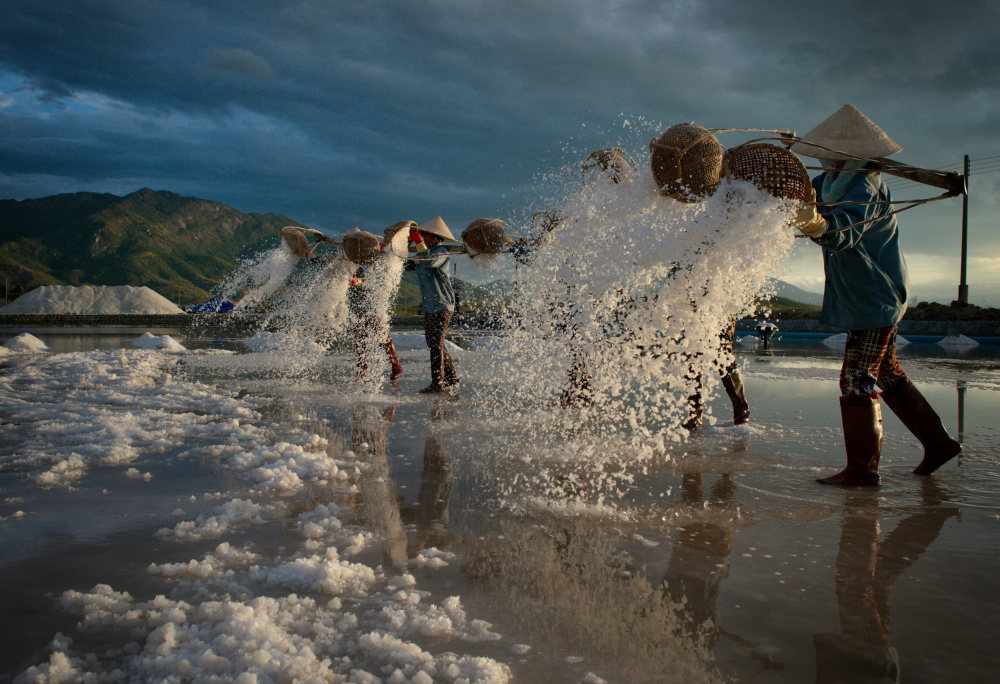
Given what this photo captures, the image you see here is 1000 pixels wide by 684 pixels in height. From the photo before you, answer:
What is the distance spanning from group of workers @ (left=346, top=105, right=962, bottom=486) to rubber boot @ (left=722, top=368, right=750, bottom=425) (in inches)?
54.2

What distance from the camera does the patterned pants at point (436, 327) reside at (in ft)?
23.6

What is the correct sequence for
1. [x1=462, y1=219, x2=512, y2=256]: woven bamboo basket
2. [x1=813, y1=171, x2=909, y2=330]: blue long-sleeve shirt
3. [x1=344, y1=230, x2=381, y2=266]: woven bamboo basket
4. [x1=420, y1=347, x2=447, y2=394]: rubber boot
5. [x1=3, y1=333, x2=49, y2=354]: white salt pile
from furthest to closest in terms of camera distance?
[x1=3, y1=333, x2=49, y2=354]: white salt pile, [x1=344, y1=230, x2=381, y2=266]: woven bamboo basket, [x1=420, y1=347, x2=447, y2=394]: rubber boot, [x1=462, y1=219, x2=512, y2=256]: woven bamboo basket, [x1=813, y1=171, x2=909, y2=330]: blue long-sleeve shirt

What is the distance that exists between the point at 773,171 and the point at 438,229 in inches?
194

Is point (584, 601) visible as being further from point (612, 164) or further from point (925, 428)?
point (612, 164)

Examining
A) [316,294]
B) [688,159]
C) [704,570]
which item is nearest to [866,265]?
[688,159]

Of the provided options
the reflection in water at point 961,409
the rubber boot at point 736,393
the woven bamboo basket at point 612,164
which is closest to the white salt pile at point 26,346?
the woven bamboo basket at point 612,164

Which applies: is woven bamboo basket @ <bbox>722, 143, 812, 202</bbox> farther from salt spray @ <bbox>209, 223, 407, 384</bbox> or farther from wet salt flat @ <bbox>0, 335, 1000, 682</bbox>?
salt spray @ <bbox>209, 223, 407, 384</bbox>

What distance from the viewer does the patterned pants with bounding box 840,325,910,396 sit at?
10.8 feet

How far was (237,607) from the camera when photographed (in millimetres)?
1749

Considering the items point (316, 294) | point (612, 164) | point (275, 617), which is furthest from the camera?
point (316, 294)

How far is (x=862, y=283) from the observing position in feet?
10.7

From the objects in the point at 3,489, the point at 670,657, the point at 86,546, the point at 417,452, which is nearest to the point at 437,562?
the point at 670,657

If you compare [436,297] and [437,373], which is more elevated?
[436,297]

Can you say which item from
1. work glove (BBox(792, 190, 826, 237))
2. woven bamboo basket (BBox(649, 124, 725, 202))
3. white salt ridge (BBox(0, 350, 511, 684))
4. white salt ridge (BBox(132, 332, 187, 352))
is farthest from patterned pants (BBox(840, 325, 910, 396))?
white salt ridge (BBox(132, 332, 187, 352))
